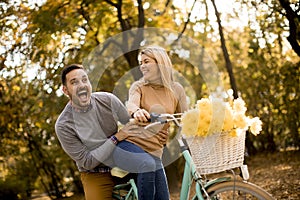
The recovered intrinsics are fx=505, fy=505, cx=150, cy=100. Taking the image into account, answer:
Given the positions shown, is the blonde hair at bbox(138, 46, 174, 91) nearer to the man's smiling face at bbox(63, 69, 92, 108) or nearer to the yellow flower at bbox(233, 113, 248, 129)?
the man's smiling face at bbox(63, 69, 92, 108)

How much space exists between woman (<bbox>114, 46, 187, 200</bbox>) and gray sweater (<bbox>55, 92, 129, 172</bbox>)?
124mm

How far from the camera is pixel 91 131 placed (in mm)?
3289

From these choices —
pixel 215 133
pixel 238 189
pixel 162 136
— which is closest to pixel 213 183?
pixel 238 189

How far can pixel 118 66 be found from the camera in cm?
956

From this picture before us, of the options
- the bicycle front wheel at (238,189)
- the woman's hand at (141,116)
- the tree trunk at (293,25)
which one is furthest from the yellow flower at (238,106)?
the tree trunk at (293,25)

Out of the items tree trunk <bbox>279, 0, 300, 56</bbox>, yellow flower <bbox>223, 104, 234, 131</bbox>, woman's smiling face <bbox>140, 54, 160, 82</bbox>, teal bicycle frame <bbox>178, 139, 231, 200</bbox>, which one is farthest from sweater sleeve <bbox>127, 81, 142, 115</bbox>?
tree trunk <bbox>279, 0, 300, 56</bbox>

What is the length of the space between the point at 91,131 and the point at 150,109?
410 millimetres

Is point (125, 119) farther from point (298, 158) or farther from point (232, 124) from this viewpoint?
point (298, 158)

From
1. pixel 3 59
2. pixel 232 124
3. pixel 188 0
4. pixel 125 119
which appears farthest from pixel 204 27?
pixel 232 124

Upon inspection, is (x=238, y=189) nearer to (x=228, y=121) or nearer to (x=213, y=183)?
(x=213, y=183)

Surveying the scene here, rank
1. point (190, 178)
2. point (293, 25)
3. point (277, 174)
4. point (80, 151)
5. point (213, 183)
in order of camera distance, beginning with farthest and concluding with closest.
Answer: point (277, 174), point (293, 25), point (80, 151), point (190, 178), point (213, 183)

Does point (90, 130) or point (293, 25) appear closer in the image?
point (90, 130)

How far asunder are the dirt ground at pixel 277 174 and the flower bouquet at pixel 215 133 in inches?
129

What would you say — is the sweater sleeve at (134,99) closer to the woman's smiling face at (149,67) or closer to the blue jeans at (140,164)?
the woman's smiling face at (149,67)
